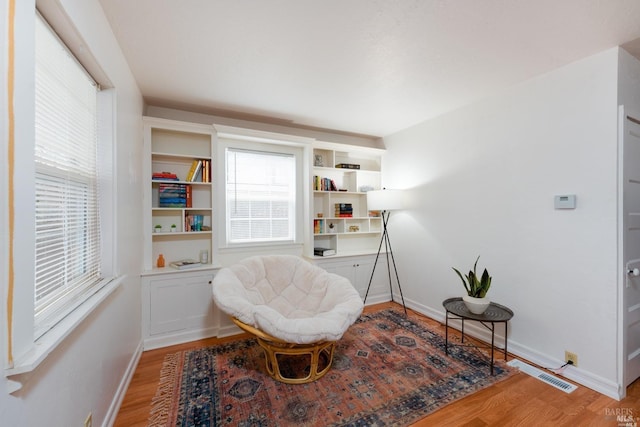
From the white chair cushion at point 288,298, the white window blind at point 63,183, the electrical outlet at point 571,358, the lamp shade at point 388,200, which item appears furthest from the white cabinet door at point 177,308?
the electrical outlet at point 571,358

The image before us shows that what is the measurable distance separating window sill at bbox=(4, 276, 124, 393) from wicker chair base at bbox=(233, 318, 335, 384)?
3.23 ft

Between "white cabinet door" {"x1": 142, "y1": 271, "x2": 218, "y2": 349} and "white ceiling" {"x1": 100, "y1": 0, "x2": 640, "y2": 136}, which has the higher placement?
"white ceiling" {"x1": 100, "y1": 0, "x2": 640, "y2": 136}

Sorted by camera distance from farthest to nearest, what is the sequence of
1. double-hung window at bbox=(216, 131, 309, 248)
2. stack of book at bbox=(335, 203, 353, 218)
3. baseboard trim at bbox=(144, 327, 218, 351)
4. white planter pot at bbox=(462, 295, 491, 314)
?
stack of book at bbox=(335, 203, 353, 218)
double-hung window at bbox=(216, 131, 309, 248)
baseboard trim at bbox=(144, 327, 218, 351)
white planter pot at bbox=(462, 295, 491, 314)

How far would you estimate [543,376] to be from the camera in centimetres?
212

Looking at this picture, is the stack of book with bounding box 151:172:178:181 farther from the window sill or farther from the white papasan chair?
the window sill

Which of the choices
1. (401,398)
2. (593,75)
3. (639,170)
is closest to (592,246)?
(639,170)

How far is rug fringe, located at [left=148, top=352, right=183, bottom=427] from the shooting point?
1.69 meters

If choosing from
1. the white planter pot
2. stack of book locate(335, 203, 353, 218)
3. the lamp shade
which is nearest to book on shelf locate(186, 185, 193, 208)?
stack of book locate(335, 203, 353, 218)

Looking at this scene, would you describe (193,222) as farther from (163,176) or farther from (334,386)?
(334,386)

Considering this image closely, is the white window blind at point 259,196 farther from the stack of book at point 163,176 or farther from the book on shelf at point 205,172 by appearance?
the stack of book at point 163,176

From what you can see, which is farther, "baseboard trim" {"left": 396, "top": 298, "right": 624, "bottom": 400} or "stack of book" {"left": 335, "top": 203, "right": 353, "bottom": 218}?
"stack of book" {"left": 335, "top": 203, "right": 353, "bottom": 218}

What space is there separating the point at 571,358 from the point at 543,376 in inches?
10.3

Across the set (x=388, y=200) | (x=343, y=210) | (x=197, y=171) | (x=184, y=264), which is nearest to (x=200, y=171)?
(x=197, y=171)

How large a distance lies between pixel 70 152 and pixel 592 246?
3.42m
